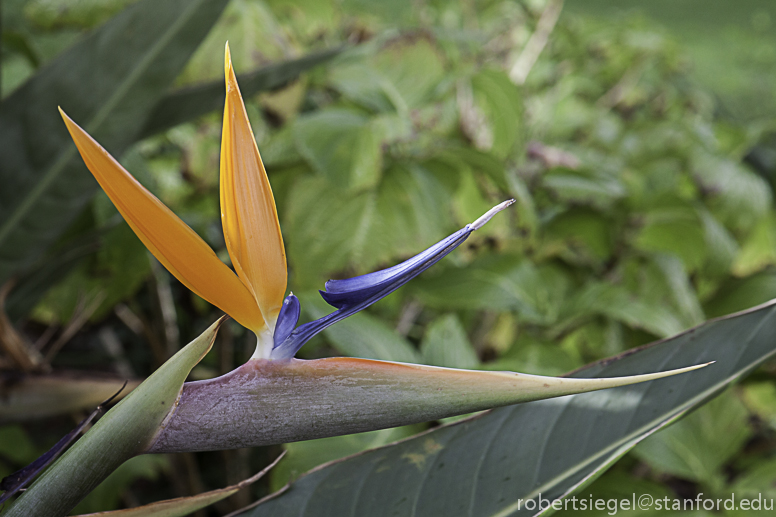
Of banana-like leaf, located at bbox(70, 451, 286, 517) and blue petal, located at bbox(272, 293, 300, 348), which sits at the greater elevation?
blue petal, located at bbox(272, 293, 300, 348)

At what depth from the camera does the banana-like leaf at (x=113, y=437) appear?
16 cm

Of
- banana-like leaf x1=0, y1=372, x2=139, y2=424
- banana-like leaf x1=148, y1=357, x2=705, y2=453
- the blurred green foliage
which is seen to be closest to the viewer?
banana-like leaf x1=148, y1=357, x2=705, y2=453

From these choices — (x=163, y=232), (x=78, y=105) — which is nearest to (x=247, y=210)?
(x=163, y=232)

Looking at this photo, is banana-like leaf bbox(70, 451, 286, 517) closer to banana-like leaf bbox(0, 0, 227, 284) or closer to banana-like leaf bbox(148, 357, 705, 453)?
banana-like leaf bbox(148, 357, 705, 453)

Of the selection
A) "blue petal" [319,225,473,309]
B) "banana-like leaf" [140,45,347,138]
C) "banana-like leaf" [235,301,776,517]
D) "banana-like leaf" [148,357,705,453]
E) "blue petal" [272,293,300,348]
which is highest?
"banana-like leaf" [140,45,347,138]

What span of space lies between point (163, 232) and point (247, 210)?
0.03m

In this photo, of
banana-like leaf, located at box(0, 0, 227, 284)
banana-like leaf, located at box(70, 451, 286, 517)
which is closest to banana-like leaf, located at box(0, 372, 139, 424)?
banana-like leaf, located at box(0, 0, 227, 284)

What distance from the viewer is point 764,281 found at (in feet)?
2.10

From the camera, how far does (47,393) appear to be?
1.23 feet

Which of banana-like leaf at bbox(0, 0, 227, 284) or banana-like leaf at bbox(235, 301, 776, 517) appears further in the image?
banana-like leaf at bbox(0, 0, 227, 284)

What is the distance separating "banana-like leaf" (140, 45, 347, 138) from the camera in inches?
16.9

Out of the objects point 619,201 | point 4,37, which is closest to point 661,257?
point 619,201

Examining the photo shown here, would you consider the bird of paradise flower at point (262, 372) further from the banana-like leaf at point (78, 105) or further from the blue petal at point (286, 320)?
the banana-like leaf at point (78, 105)

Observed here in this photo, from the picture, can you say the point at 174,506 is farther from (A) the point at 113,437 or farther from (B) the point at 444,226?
(B) the point at 444,226
